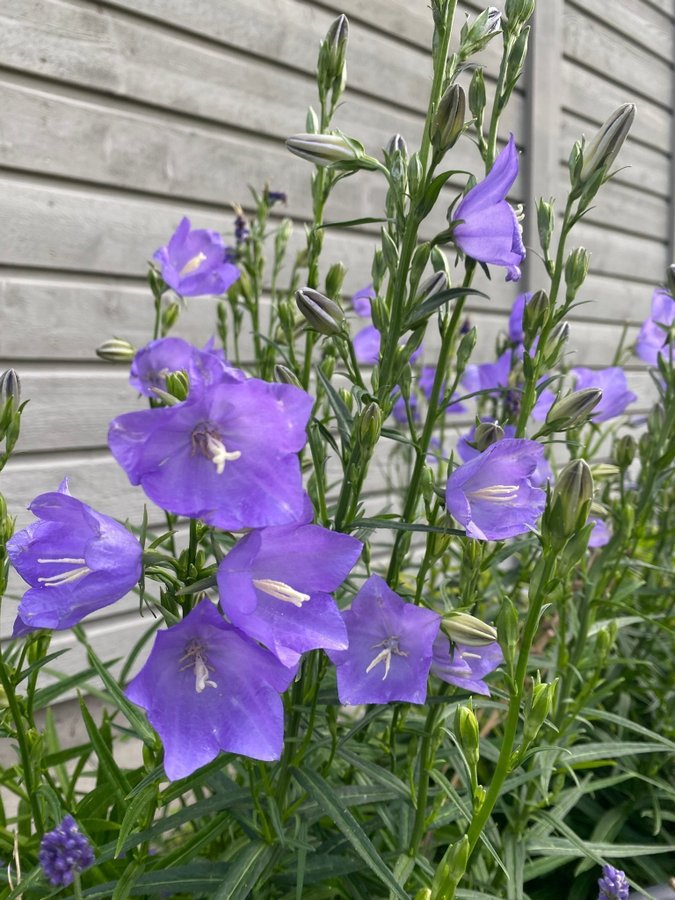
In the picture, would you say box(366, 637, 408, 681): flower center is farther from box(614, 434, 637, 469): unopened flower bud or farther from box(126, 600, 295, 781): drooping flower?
box(614, 434, 637, 469): unopened flower bud

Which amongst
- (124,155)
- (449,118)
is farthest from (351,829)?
(124,155)

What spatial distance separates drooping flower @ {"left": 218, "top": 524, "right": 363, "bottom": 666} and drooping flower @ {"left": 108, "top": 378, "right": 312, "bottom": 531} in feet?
0.13

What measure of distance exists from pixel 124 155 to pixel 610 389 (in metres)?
1.50

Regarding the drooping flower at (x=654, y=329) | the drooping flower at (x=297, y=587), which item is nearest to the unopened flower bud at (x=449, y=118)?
the drooping flower at (x=297, y=587)

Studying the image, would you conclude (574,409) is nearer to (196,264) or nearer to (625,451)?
(625,451)

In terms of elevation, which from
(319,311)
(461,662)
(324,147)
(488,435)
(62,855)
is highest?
(324,147)

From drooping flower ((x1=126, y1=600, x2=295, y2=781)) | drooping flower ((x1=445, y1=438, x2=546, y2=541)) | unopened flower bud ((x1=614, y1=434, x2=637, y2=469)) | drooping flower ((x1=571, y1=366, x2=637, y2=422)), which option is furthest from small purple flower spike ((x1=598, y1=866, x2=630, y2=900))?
drooping flower ((x1=571, y1=366, x2=637, y2=422))

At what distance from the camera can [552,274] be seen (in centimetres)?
100

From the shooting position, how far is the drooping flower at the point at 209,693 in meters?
0.62

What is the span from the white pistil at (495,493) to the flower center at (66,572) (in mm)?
395

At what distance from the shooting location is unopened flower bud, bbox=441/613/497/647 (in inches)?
31.4

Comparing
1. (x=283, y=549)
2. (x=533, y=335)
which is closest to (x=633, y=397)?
(x=533, y=335)

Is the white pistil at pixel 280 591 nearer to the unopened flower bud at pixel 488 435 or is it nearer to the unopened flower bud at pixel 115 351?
the unopened flower bud at pixel 488 435

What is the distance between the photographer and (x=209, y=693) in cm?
67
